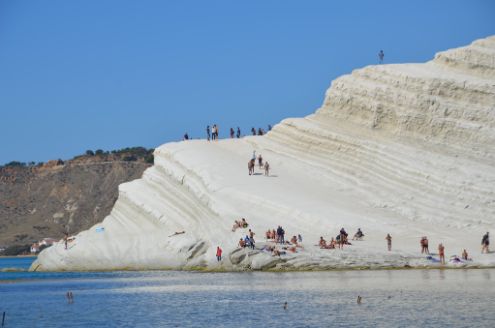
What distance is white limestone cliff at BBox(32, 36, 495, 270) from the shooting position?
2021 inches

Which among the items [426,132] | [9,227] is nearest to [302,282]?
[426,132]

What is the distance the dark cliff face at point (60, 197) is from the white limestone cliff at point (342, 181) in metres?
68.9

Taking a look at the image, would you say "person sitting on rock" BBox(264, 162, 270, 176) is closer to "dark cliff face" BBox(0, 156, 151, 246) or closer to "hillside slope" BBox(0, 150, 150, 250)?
"dark cliff face" BBox(0, 156, 151, 246)

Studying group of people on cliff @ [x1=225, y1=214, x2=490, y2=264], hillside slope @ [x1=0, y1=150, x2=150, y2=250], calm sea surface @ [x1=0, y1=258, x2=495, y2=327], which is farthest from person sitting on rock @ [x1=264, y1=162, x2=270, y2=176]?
A: hillside slope @ [x1=0, y1=150, x2=150, y2=250]

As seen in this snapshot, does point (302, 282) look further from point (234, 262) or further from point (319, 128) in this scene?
point (319, 128)

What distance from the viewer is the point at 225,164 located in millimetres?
59094

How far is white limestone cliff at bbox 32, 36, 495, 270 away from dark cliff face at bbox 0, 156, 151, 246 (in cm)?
6886

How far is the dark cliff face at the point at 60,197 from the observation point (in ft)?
431

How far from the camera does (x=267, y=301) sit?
35.5m

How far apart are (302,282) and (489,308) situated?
11.5m

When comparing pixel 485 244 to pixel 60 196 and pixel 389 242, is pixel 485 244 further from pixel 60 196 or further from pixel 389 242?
pixel 60 196

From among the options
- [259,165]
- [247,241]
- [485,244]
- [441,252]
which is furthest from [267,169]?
[485,244]

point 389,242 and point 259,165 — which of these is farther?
point 259,165

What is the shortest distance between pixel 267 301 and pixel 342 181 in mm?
21700
